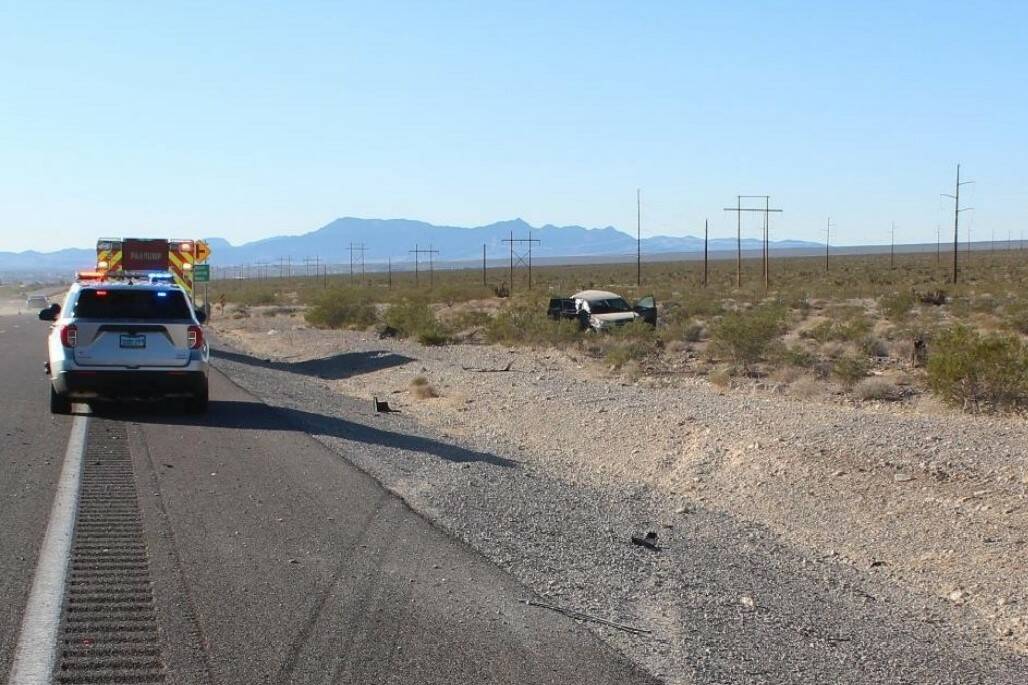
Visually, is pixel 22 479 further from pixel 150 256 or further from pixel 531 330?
pixel 531 330

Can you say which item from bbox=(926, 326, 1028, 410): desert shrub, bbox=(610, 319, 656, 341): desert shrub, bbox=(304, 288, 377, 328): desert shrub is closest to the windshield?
bbox=(610, 319, 656, 341): desert shrub

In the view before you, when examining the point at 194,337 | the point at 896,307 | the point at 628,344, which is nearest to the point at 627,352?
the point at 628,344

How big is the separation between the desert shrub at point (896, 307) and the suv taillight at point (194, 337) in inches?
1160

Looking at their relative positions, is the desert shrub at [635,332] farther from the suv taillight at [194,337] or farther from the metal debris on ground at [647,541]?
the metal debris on ground at [647,541]

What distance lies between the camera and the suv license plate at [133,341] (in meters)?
17.2

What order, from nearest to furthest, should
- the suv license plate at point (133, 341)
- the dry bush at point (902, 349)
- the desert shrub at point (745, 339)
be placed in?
the suv license plate at point (133, 341)
the desert shrub at point (745, 339)
the dry bush at point (902, 349)

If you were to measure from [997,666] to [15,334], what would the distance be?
40601 millimetres

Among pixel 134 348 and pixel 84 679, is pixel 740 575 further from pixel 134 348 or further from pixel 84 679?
pixel 134 348

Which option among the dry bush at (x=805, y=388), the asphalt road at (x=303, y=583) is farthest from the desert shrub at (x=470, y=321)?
the asphalt road at (x=303, y=583)

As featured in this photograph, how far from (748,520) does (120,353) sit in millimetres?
9630

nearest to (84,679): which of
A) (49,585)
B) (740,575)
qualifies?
(49,585)

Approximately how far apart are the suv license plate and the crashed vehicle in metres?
22.0

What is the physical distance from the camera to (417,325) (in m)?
41.1

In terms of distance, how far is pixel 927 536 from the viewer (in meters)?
10.0
